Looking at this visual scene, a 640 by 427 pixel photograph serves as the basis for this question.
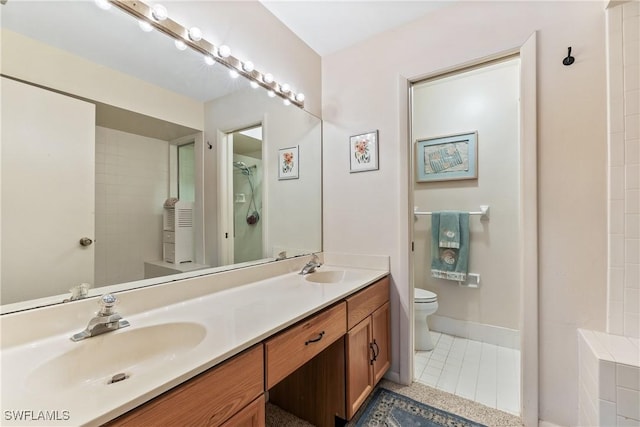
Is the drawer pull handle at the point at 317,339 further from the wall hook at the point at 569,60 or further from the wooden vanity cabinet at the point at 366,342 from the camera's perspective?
the wall hook at the point at 569,60

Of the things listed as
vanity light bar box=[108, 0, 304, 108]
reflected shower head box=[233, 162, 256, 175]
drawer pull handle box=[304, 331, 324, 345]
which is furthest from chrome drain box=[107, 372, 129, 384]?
vanity light bar box=[108, 0, 304, 108]

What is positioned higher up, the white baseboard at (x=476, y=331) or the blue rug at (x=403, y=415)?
the white baseboard at (x=476, y=331)

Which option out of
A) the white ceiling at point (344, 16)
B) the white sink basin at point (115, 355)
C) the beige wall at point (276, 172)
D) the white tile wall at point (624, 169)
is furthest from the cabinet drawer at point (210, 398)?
the white ceiling at point (344, 16)

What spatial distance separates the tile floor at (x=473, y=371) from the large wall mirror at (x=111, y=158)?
1.50 m

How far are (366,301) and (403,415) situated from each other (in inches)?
25.9

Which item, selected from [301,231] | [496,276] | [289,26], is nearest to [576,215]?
[496,276]

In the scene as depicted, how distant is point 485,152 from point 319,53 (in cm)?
166

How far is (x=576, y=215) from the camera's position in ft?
4.29

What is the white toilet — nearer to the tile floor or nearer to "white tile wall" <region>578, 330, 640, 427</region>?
the tile floor

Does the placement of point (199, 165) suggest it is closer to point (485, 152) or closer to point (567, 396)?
point (567, 396)

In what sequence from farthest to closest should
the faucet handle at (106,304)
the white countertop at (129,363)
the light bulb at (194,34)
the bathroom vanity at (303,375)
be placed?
1. the light bulb at (194,34)
2. the faucet handle at (106,304)
3. the bathroom vanity at (303,375)
4. the white countertop at (129,363)

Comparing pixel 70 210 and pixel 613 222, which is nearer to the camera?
pixel 70 210

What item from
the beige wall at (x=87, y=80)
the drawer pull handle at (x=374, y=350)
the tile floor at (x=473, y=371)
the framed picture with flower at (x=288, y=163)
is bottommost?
the tile floor at (x=473, y=371)

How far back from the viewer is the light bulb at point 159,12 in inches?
43.0
